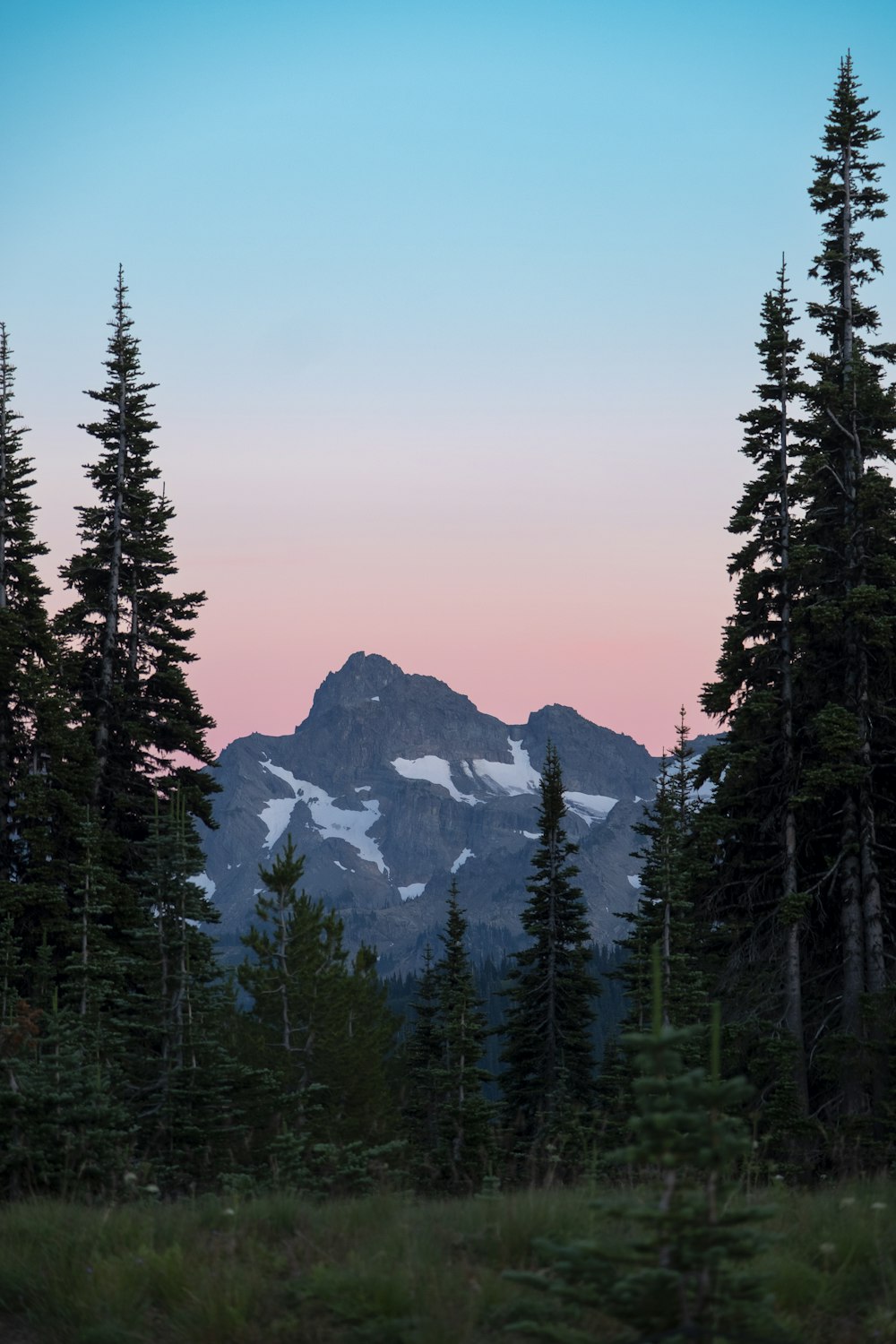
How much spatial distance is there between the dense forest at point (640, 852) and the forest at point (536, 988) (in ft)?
0.32

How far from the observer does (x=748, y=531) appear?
26.2m

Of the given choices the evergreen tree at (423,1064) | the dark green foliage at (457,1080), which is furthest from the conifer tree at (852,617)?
the evergreen tree at (423,1064)

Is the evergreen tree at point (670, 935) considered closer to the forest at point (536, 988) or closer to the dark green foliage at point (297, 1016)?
the forest at point (536, 988)

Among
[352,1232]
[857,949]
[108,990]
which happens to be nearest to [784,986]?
[857,949]

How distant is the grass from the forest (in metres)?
0.04

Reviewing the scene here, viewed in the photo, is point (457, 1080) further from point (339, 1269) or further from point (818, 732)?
point (339, 1269)

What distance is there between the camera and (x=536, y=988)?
41.8 metres

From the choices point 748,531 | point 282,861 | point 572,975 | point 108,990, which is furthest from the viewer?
point 572,975

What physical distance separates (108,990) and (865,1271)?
49.8ft

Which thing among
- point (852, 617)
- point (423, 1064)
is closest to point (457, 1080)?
point (852, 617)

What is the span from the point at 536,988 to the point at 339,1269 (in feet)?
122

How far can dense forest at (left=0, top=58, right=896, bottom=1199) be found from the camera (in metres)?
15.8

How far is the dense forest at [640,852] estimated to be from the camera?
15828 mm

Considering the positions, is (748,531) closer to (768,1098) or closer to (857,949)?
(857,949)
